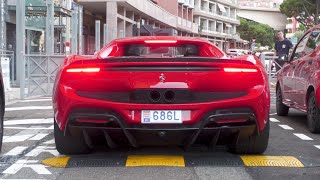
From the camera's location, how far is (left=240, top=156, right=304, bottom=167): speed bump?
18.0 ft

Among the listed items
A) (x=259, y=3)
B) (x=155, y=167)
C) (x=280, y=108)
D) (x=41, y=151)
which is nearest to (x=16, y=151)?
(x=41, y=151)

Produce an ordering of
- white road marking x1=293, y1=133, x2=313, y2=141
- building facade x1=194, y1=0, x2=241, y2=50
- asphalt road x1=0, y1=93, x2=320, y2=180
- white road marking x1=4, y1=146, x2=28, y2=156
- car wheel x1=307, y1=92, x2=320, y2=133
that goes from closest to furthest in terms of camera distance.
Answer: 1. asphalt road x1=0, y1=93, x2=320, y2=180
2. white road marking x1=4, y1=146, x2=28, y2=156
3. white road marking x1=293, y1=133, x2=313, y2=141
4. car wheel x1=307, y1=92, x2=320, y2=133
5. building facade x1=194, y1=0, x2=241, y2=50

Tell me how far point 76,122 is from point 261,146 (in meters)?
2.06

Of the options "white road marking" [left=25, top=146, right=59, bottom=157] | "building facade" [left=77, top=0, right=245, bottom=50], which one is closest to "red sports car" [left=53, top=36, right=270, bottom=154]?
"white road marking" [left=25, top=146, right=59, bottom=157]

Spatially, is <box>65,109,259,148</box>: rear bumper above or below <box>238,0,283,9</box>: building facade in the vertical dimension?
below

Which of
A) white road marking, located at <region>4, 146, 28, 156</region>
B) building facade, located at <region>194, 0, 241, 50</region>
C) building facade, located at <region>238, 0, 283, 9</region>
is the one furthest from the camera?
building facade, located at <region>238, 0, 283, 9</region>

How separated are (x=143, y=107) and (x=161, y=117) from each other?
198 mm

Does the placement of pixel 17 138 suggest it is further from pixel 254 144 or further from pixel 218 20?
pixel 218 20

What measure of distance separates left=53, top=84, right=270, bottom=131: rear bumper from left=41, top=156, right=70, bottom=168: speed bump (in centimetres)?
45

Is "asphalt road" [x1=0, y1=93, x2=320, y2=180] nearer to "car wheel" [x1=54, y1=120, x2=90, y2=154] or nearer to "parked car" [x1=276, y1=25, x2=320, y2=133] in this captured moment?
"car wheel" [x1=54, y1=120, x2=90, y2=154]

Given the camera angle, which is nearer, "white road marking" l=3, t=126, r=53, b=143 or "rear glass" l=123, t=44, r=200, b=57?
"rear glass" l=123, t=44, r=200, b=57

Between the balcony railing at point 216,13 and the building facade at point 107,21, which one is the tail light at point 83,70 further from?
the balcony railing at point 216,13

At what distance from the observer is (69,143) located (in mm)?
5680

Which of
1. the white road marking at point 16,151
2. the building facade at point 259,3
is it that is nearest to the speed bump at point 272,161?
the white road marking at point 16,151
